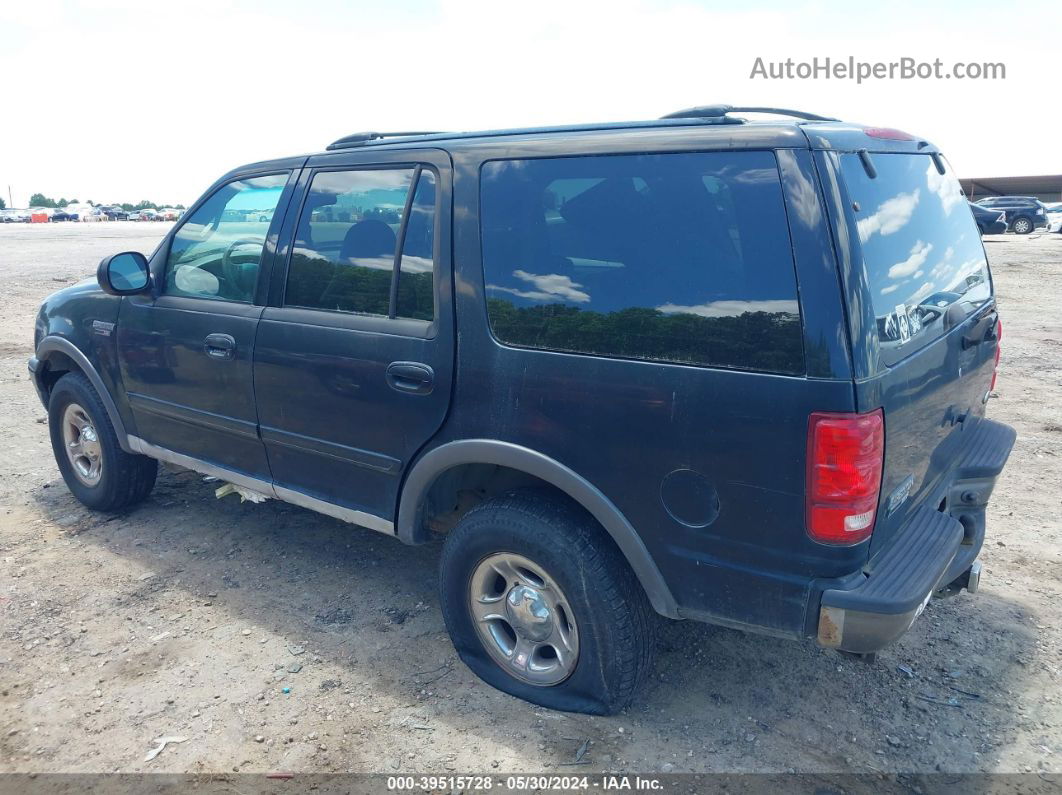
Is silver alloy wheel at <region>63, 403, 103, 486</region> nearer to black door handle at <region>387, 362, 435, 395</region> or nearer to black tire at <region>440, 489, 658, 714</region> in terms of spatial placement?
black door handle at <region>387, 362, 435, 395</region>

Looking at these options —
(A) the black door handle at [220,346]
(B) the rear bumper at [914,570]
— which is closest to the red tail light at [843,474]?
(B) the rear bumper at [914,570]

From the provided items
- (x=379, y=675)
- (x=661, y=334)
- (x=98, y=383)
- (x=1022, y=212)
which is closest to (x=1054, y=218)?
(x=1022, y=212)

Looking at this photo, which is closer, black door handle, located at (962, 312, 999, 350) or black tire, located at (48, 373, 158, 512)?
black door handle, located at (962, 312, 999, 350)

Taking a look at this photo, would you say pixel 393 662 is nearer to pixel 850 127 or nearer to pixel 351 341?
pixel 351 341

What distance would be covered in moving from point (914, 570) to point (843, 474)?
0.54 meters

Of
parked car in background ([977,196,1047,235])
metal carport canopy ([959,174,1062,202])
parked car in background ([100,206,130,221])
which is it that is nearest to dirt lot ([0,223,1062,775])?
parked car in background ([977,196,1047,235])

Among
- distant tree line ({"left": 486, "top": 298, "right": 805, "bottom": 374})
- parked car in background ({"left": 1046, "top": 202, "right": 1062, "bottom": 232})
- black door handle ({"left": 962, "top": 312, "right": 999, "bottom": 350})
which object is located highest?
distant tree line ({"left": 486, "top": 298, "right": 805, "bottom": 374})

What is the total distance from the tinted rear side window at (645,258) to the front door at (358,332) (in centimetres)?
31

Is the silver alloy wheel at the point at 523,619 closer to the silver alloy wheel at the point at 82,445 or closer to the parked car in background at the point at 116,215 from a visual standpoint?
the silver alloy wheel at the point at 82,445

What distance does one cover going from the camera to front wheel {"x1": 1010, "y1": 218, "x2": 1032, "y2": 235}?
95.6 ft

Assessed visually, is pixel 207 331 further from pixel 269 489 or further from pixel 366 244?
pixel 366 244

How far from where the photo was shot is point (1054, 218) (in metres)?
31.1

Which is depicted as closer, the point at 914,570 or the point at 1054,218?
the point at 914,570

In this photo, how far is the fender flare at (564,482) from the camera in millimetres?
2693
